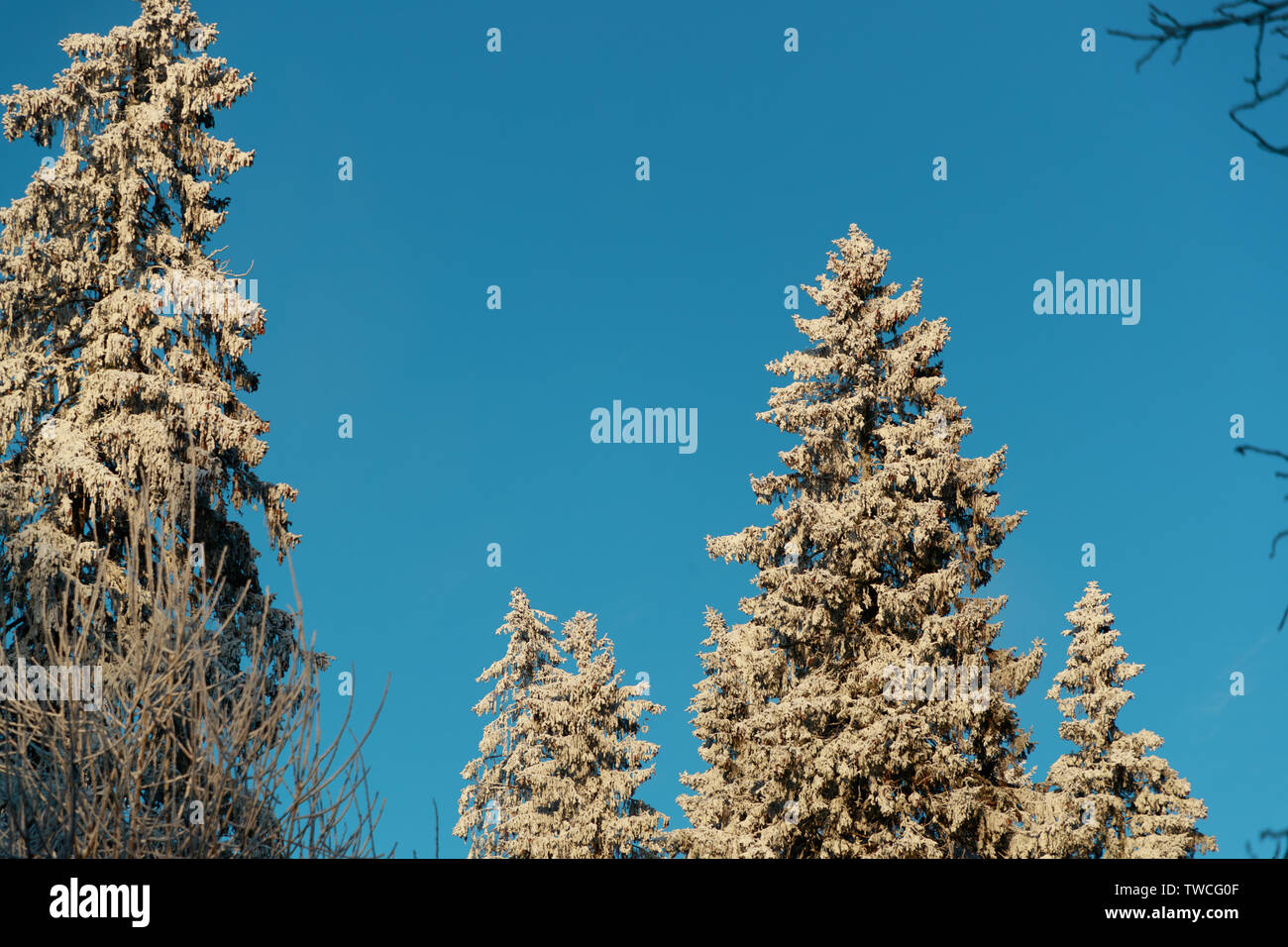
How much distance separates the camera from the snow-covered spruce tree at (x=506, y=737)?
82.0ft

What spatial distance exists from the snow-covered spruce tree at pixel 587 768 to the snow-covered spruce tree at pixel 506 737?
32 cm

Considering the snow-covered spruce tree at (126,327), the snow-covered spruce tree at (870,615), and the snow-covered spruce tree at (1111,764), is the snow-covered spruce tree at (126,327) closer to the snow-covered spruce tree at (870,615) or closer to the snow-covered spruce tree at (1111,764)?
the snow-covered spruce tree at (870,615)

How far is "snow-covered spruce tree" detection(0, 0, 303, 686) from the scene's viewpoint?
14.1 meters

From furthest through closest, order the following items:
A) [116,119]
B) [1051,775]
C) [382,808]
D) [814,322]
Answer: [814,322]
[1051,775]
[116,119]
[382,808]

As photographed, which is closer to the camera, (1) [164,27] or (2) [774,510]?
(1) [164,27]

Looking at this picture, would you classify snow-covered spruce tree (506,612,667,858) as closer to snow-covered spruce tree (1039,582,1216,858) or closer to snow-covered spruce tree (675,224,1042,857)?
snow-covered spruce tree (675,224,1042,857)

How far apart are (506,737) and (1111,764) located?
13.7 m

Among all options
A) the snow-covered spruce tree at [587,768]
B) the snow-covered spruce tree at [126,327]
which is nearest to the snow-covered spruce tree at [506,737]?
the snow-covered spruce tree at [587,768]

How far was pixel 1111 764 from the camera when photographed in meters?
18.1

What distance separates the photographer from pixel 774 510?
64.2ft

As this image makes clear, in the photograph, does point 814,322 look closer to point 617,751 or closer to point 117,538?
point 617,751

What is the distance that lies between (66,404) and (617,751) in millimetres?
13036

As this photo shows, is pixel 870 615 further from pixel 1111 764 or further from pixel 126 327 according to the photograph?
pixel 126 327
